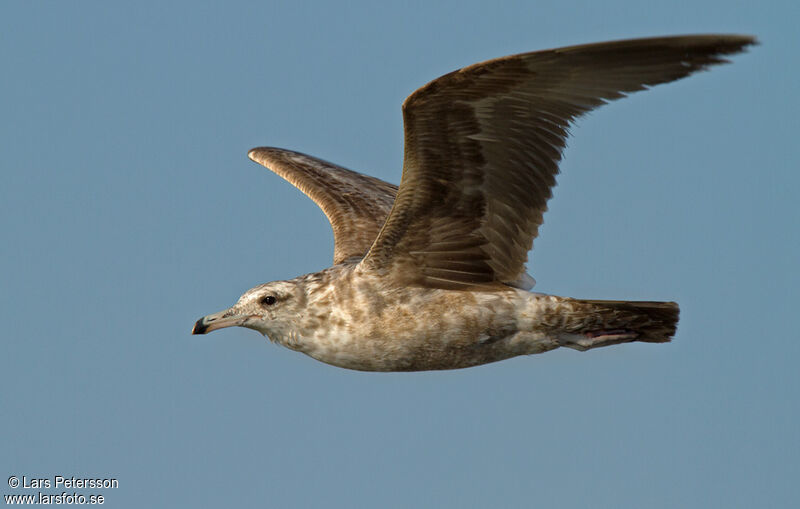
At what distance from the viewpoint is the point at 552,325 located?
11.1 meters

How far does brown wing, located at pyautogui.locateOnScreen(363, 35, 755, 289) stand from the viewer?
8.74 m

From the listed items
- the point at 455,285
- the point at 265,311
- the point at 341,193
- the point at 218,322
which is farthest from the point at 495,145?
the point at 341,193

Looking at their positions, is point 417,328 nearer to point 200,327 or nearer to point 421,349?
point 421,349

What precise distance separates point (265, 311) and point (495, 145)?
9.43 ft

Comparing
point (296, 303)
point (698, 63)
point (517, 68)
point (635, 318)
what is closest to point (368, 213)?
point (296, 303)

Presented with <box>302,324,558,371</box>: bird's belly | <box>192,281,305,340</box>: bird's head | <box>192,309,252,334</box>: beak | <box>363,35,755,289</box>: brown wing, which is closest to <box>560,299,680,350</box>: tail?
<box>302,324,558,371</box>: bird's belly

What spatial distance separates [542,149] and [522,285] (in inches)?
62.0

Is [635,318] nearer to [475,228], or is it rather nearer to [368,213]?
[475,228]

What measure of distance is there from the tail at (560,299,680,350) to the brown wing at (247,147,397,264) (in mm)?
2700

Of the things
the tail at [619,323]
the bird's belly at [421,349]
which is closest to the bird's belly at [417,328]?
the bird's belly at [421,349]

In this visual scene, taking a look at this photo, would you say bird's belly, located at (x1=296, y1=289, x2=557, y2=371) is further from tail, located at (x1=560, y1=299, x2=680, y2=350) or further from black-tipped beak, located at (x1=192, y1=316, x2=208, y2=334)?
black-tipped beak, located at (x1=192, y1=316, x2=208, y2=334)

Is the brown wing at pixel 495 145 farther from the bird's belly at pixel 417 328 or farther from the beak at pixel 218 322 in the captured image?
the beak at pixel 218 322

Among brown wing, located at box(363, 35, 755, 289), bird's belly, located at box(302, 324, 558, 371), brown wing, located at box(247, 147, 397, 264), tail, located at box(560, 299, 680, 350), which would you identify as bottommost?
bird's belly, located at box(302, 324, 558, 371)

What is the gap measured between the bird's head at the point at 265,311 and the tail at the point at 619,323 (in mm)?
2685
